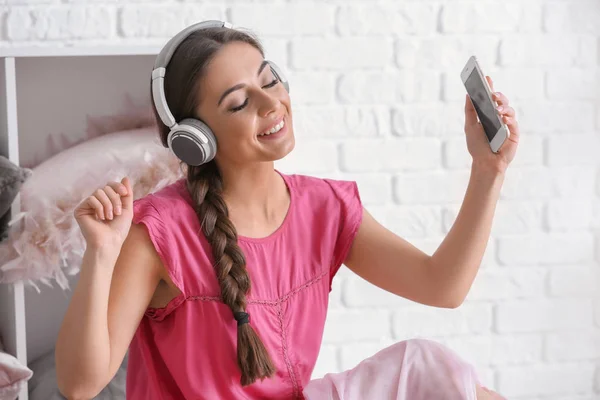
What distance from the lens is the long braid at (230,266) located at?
1.33 metres

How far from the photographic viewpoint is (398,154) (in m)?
2.06

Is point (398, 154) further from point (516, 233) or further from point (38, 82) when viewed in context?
point (38, 82)

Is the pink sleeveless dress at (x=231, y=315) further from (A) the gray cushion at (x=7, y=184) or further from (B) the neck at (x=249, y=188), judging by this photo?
(A) the gray cushion at (x=7, y=184)

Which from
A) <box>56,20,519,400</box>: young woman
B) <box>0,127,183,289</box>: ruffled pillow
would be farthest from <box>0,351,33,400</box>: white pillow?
<box>56,20,519,400</box>: young woman

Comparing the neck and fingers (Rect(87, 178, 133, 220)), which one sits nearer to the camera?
fingers (Rect(87, 178, 133, 220))

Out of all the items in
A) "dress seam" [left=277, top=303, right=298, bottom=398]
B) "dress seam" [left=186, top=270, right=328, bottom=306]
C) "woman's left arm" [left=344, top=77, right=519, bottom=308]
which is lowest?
"dress seam" [left=277, top=303, right=298, bottom=398]

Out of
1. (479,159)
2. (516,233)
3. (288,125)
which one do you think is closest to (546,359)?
(516,233)

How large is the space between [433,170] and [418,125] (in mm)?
123

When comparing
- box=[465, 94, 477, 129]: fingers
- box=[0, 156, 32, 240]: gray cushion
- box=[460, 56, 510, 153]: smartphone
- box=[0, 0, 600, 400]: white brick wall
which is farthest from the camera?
box=[0, 0, 600, 400]: white brick wall

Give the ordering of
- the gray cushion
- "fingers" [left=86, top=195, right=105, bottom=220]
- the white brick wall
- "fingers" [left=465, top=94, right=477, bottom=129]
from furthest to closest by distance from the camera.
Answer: the white brick wall
the gray cushion
"fingers" [left=465, top=94, right=477, bottom=129]
"fingers" [left=86, top=195, right=105, bottom=220]

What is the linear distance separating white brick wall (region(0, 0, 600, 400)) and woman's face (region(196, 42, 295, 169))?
2.03 ft

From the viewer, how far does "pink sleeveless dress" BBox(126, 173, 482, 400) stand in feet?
4.49

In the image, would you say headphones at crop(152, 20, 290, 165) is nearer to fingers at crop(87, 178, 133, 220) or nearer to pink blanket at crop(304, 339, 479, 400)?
fingers at crop(87, 178, 133, 220)

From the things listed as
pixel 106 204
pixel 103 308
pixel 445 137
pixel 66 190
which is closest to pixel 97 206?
pixel 106 204
